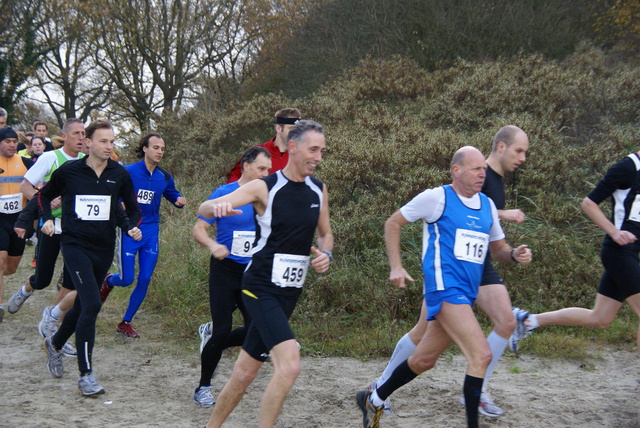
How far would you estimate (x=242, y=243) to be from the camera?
17.1ft

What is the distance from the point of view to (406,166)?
8867mm

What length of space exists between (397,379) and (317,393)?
1307mm

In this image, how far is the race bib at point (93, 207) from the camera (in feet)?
18.4

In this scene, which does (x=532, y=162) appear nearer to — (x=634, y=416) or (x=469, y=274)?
(x=634, y=416)

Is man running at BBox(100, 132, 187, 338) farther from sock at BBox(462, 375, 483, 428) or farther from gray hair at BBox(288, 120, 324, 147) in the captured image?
sock at BBox(462, 375, 483, 428)

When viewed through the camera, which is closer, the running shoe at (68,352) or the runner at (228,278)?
the runner at (228,278)

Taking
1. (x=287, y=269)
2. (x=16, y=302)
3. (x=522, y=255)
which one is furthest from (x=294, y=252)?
(x=16, y=302)

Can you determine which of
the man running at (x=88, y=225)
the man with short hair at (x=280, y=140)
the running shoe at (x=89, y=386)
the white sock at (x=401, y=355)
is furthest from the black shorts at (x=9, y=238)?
the white sock at (x=401, y=355)

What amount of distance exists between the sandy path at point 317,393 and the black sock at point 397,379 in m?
0.42

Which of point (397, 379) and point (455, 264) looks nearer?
point (455, 264)

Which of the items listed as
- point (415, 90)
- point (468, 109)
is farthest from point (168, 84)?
point (468, 109)

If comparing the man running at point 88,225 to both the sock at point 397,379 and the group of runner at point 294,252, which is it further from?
the sock at point 397,379

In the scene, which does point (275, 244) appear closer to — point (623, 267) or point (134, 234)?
point (134, 234)

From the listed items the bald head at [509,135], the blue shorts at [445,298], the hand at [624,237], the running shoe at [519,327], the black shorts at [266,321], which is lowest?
the running shoe at [519,327]
